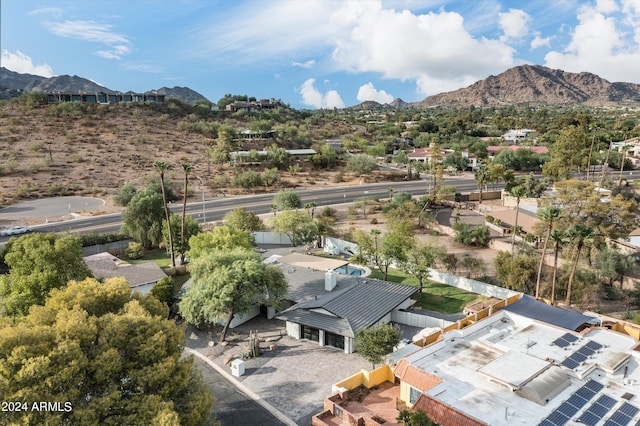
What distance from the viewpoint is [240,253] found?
33125mm

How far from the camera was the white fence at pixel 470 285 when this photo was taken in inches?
1506

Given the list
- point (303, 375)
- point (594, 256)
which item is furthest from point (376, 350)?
point (594, 256)

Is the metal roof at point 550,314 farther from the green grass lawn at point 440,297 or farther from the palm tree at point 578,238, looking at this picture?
the palm tree at point 578,238

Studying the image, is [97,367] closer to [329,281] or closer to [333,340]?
[333,340]

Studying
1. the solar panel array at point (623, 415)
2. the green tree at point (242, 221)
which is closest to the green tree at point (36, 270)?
the green tree at point (242, 221)

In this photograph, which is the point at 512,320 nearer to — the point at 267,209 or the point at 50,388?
the point at 50,388

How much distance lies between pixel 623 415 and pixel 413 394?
8.89 m

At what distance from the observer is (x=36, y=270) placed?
95.8 ft

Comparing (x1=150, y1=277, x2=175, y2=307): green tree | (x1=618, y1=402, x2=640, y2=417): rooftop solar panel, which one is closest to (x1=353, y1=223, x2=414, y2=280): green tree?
(x1=150, y1=277, x2=175, y2=307): green tree

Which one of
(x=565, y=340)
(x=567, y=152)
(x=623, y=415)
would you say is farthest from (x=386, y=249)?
(x=567, y=152)

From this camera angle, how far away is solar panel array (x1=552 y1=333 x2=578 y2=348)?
2498 centimetres

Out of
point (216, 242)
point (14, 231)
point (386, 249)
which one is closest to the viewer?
point (216, 242)

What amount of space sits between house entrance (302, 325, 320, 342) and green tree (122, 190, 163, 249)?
29333mm

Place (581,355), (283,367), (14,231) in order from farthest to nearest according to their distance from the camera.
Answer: (14,231) < (283,367) < (581,355)
